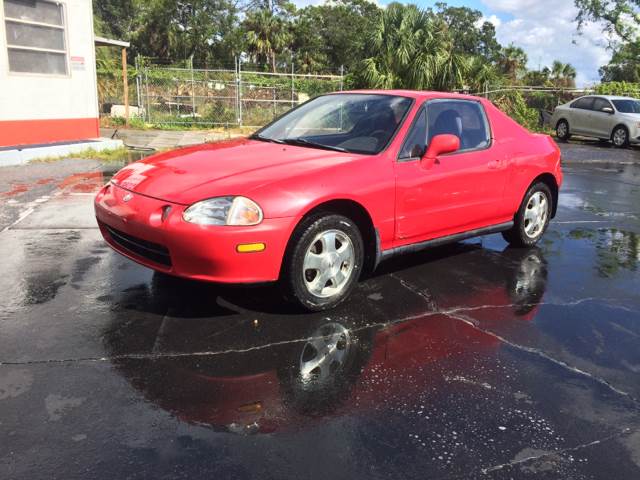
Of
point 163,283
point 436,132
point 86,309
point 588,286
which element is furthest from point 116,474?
point 588,286

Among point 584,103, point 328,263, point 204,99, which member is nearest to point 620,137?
point 584,103

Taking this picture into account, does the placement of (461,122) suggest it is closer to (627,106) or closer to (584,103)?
(627,106)

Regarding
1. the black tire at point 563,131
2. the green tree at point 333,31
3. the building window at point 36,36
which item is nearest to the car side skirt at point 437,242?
the building window at point 36,36

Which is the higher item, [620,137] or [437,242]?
[620,137]

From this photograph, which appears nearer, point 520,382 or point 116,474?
point 116,474

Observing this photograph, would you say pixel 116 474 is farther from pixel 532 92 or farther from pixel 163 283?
pixel 532 92

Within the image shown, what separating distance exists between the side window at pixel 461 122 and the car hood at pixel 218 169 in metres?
0.95

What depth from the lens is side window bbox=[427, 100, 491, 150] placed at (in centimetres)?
484

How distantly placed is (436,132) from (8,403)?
3.57m

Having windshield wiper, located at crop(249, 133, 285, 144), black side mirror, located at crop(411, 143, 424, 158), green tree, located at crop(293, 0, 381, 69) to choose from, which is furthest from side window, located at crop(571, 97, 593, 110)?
green tree, located at crop(293, 0, 381, 69)

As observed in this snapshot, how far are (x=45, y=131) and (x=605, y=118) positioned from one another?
16.4m

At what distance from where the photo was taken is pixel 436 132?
479cm

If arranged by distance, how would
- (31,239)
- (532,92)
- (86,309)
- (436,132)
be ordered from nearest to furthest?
(86,309) → (436,132) → (31,239) → (532,92)

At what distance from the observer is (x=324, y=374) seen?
3.27 meters
